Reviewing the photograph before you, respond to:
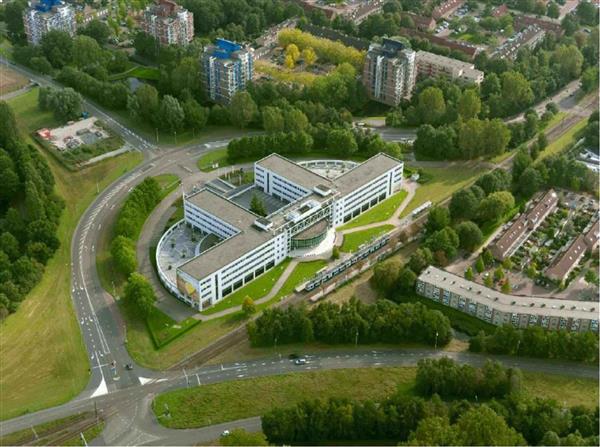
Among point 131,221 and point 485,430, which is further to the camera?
point 131,221

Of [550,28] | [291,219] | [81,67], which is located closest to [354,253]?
[291,219]

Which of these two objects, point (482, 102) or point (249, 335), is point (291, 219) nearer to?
point (249, 335)

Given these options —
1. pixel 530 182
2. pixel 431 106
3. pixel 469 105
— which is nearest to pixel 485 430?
pixel 530 182

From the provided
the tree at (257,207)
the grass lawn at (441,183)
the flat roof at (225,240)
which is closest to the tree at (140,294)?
the flat roof at (225,240)

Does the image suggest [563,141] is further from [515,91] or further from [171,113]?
[171,113]

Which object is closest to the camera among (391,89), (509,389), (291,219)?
(509,389)
